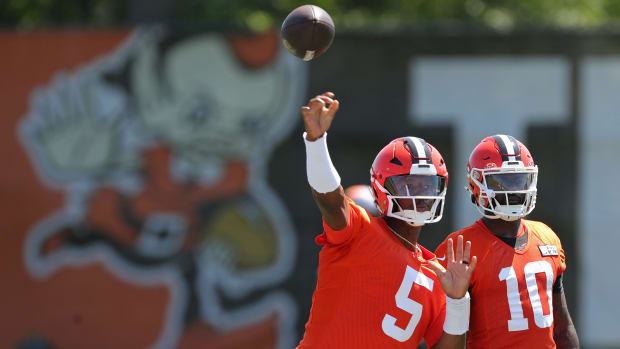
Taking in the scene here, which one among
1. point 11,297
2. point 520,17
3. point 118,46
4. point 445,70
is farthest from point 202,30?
point 520,17

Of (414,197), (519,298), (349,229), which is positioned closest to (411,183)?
(414,197)

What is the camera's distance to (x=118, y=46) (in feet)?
27.3

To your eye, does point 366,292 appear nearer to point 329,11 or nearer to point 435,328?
point 435,328

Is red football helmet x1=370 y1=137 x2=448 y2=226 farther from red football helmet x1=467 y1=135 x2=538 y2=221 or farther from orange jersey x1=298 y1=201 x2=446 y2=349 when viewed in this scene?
red football helmet x1=467 y1=135 x2=538 y2=221

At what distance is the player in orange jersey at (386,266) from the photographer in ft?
12.6

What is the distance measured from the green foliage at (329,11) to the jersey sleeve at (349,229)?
6.44m

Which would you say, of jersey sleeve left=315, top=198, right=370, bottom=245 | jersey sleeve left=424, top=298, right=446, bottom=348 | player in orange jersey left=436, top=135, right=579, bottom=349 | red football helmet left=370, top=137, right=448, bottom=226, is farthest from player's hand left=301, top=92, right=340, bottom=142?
jersey sleeve left=424, top=298, right=446, bottom=348

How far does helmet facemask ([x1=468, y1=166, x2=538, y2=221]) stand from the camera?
4.23 meters

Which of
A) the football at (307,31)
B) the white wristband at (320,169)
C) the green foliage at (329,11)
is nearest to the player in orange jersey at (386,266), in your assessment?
the white wristband at (320,169)

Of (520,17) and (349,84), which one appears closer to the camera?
(349,84)

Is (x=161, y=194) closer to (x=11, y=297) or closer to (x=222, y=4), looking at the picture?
(x=11, y=297)

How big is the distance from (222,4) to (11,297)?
4.38 metres

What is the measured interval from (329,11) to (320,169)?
7.74m

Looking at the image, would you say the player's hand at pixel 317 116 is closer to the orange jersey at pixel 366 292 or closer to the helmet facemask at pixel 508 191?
the orange jersey at pixel 366 292
